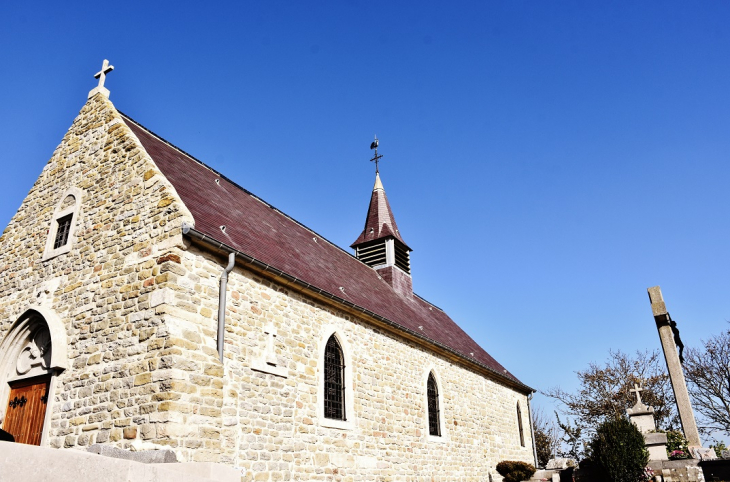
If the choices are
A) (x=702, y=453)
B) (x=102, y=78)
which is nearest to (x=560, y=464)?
(x=702, y=453)

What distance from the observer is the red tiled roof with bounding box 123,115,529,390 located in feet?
33.6

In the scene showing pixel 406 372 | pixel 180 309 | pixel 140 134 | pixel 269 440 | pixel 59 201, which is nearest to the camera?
pixel 180 309

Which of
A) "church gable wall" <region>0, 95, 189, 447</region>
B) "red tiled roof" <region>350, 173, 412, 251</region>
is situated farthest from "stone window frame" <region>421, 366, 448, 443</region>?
"church gable wall" <region>0, 95, 189, 447</region>

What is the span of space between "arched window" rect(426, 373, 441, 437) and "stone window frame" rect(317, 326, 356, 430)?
3739 millimetres

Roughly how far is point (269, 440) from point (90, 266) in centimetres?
414

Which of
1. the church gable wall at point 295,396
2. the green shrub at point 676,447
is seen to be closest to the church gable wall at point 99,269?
the church gable wall at point 295,396

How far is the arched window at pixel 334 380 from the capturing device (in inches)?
417

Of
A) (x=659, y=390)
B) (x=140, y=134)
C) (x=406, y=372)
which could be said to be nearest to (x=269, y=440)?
(x=406, y=372)

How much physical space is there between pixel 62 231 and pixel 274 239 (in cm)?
429

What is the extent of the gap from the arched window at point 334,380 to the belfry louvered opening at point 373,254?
28.8 ft

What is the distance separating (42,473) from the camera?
10.1 ft

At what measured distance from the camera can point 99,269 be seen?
8.90m

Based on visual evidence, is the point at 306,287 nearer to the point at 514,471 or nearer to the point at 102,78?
the point at 102,78

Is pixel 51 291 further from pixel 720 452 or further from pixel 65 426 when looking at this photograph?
pixel 720 452
